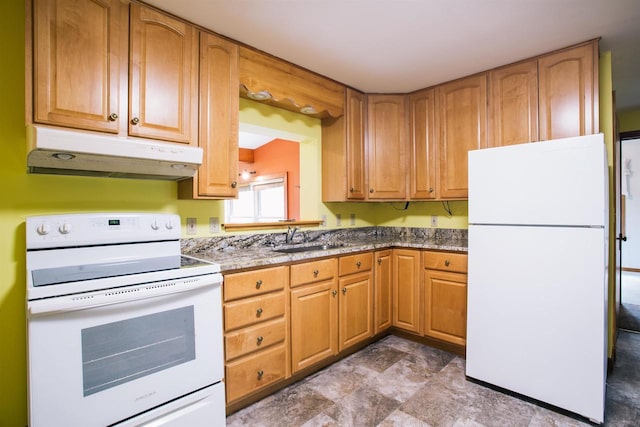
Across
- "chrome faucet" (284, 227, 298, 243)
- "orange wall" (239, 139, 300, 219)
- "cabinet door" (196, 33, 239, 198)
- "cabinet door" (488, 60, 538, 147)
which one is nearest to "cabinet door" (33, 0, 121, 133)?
"cabinet door" (196, 33, 239, 198)

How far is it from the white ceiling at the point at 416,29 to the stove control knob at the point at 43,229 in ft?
4.21

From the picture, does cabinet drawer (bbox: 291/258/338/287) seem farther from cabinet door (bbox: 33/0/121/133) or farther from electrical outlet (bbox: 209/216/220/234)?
cabinet door (bbox: 33/0/121/133)

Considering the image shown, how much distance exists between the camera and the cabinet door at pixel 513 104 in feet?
7.95

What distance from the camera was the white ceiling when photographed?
1.82 m

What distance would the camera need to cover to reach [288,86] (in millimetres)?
2471

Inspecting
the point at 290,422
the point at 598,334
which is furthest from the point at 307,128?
the point at 598,334

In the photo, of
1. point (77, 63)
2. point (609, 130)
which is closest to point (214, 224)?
point (77, 63)

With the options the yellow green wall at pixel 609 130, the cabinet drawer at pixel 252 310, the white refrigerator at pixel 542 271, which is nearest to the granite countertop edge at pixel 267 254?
the cabinet drawer at pixel 252 310

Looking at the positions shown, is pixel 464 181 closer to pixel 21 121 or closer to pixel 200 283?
pixel 200 283

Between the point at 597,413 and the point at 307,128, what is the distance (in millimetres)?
2769

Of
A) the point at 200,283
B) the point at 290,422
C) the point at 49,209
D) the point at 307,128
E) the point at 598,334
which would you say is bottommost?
the point at 290,422

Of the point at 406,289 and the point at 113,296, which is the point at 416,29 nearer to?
the point at 406,289

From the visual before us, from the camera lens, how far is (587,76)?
2.20 m

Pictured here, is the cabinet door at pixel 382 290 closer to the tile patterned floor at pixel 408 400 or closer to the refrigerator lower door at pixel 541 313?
the tile patterned floor at pixel 408 400
